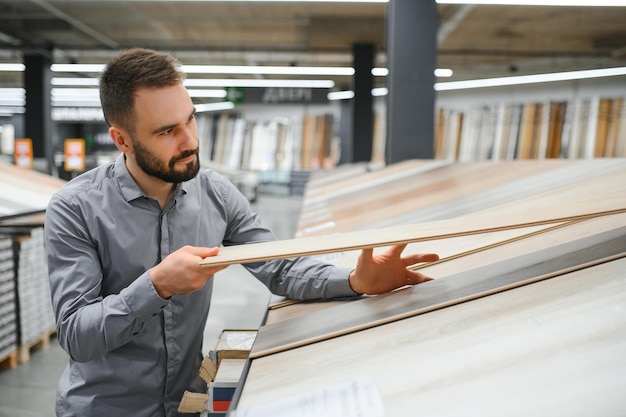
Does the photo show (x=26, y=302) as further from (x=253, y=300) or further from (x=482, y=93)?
(x=482, y=93)

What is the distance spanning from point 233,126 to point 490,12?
10.9 meters

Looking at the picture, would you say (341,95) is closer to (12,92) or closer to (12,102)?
(12,92)

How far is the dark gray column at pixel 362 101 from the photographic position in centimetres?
1030

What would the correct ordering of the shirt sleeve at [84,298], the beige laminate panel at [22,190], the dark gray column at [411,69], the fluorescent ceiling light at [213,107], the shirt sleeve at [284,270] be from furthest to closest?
the fluorescent ceiling light at [213,107] → the dark gray column at [411,69] → the beige laminate panel at [22,190] → the shirt sleeve at [284,270] → the shirt sleeve at [84,298]

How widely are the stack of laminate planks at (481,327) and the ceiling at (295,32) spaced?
22.5 feet

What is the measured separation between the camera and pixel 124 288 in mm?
1489

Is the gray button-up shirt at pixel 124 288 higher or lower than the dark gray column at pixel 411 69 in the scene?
lower

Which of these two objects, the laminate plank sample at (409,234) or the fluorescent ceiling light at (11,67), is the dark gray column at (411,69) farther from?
the fluorescent ceiling light at (11,67)

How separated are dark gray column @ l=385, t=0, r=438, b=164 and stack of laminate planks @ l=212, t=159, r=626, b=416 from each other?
322 cm

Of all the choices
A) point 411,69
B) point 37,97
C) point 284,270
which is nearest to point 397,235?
point 284,270

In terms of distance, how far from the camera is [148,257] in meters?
1.57

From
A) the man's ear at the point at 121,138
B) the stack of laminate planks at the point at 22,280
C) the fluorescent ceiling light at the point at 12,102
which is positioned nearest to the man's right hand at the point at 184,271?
the man's ear at the point at 121,138

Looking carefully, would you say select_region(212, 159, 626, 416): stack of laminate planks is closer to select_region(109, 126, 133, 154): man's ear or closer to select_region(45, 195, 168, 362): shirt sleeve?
select_region(45, 195, 168, 362): shirt sleeve

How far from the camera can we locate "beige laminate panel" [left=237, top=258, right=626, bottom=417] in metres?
0.85
